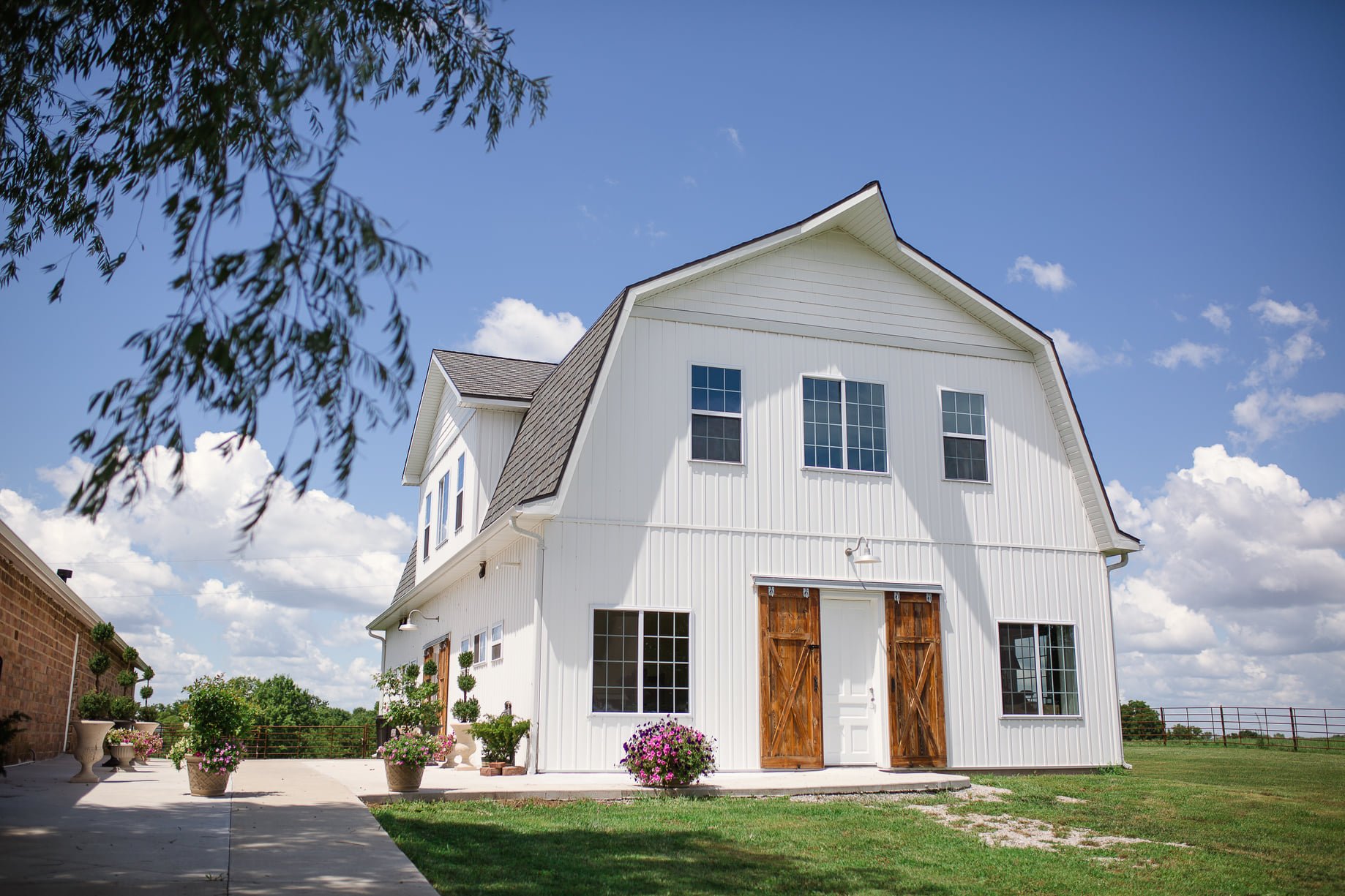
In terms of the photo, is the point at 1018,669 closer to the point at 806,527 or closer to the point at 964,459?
the point at 964,459

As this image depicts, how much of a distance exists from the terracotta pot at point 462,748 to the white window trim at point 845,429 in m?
5.89

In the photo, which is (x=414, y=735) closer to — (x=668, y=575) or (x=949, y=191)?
(x=668, y=575)

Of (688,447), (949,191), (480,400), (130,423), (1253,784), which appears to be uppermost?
(949,191)

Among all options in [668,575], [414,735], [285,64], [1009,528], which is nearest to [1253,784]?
[1009,528]

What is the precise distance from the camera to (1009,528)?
1498cm

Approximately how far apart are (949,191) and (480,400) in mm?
7430

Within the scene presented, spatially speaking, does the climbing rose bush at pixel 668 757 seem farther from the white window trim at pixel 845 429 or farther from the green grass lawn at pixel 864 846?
the white window trim at pixel 845 429

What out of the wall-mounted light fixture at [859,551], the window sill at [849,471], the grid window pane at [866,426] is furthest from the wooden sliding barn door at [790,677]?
the grid window pane at [866,426]

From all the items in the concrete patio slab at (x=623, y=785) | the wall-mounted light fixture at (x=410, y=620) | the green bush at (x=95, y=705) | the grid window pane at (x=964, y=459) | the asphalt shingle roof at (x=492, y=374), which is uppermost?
the asphalt shingle roof at (x=492, y=374)

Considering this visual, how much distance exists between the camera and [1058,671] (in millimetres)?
14828

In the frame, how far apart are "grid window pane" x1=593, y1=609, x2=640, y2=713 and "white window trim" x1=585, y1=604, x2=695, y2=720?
41mm

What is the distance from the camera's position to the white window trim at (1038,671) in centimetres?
1433

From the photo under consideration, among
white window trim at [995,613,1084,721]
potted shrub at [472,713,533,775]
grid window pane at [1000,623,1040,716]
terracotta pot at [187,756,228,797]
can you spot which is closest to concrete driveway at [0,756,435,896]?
terracotta pot at [187,756,228,797]

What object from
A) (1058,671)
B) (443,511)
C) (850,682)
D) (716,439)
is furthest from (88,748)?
(1058,671)
